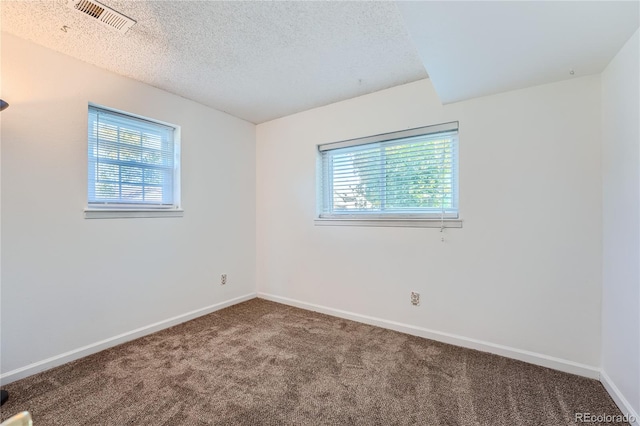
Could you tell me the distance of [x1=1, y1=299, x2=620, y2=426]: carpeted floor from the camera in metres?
1.57

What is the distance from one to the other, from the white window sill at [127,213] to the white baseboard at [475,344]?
178 cm

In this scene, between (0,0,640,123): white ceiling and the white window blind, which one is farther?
the white window blind

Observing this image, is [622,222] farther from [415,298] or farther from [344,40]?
[344,40]

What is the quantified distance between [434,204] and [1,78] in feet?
11.0

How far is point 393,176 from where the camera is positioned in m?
2.80

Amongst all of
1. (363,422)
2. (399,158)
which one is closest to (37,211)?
(363,422)

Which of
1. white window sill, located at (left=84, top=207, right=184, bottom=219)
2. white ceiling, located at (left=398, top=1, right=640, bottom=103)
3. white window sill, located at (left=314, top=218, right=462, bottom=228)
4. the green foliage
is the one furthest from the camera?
the green foliage

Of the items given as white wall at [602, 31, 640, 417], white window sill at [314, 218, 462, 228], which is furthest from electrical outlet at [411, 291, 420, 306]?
white wall at [602, 31, 640, 417]

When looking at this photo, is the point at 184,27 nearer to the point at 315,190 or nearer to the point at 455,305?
the point at 315,190

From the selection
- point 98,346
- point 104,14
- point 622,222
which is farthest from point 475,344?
point 104,14

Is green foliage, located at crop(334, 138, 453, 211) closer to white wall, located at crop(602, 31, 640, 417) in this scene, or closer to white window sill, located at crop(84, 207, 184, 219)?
white wall, located at crop(602, 31, 640, 417)

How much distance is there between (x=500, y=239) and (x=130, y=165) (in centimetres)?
327

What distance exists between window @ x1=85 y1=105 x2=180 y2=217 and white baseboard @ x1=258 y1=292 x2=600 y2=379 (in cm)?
202

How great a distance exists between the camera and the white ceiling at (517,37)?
4.41 ft
